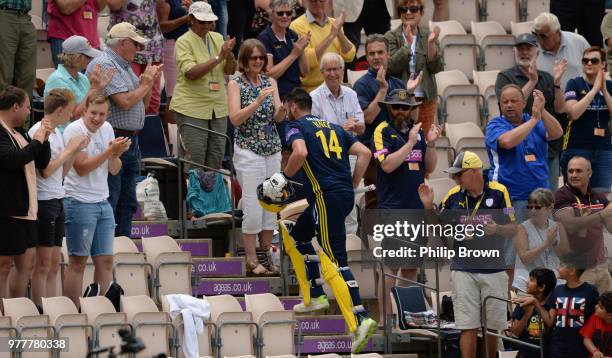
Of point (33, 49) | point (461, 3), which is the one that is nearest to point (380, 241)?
point (33, 49)

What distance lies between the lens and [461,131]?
17.4 meters

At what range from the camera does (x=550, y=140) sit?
52.0 ft

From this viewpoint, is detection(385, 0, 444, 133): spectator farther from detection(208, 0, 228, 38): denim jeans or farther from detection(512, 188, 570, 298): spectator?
detection(512, 188, 570, 298): spectator

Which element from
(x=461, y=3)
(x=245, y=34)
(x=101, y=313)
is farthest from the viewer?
(x=461, y=3)

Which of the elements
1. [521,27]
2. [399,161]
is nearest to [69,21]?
[399,161]

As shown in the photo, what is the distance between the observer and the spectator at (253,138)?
15.1 metres

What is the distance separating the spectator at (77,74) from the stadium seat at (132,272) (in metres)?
1.20

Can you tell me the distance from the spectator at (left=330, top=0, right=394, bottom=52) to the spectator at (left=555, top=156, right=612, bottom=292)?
373 centimetres

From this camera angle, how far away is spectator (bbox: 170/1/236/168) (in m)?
15.7

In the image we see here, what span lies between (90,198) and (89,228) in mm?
233

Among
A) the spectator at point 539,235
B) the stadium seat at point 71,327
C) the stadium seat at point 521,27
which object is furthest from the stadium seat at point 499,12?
the stadium seat at point 71,327

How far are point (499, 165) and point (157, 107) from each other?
3310 millimetres

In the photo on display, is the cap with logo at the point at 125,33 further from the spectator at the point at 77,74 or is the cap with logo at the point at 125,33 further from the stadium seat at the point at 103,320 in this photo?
the stadium seat at the point at 103,320

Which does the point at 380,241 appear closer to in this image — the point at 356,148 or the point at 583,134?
the point at 356,148
